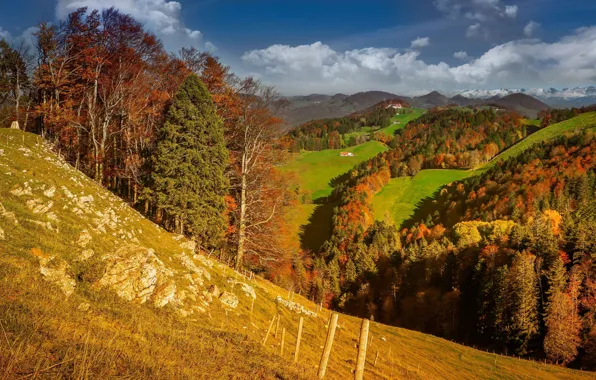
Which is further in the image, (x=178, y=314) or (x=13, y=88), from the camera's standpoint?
(x=13, y=88)

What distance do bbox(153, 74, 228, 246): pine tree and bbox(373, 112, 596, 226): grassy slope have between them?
11795cm

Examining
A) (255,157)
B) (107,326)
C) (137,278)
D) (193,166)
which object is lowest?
(137,278)

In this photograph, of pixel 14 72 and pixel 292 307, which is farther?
pixel 14 72

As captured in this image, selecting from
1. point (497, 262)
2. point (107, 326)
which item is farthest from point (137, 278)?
point (497, 262)

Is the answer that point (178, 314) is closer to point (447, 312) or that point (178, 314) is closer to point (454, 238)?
point (447, 312)

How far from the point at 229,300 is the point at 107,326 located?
33.9ft

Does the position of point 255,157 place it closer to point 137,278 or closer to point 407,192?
point 137,278

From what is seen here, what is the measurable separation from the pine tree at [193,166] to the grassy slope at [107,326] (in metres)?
4.50

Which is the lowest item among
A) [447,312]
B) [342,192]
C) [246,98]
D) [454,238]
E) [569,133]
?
[447,312]

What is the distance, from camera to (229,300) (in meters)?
19.8

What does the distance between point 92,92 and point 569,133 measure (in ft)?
715

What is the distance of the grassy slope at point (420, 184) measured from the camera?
150m

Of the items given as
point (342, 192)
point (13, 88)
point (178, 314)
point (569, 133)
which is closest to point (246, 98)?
point (178, 314)

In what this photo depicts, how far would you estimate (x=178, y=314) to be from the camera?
1483 centimetres
